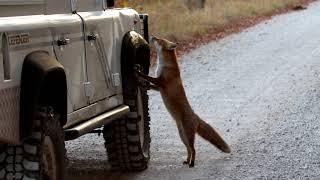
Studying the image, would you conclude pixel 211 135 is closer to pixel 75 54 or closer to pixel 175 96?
pixel 175 96

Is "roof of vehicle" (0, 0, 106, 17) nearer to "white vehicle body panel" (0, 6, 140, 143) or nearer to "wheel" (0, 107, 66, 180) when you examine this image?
"white vehicle body panel" (0, 6, 140, 143)

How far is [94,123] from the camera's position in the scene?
6.43 meters

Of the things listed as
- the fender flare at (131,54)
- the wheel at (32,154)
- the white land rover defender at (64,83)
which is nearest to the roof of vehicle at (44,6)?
the white land rover defender at (64,83)

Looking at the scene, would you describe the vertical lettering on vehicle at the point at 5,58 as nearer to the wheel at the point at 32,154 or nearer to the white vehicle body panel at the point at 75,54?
the white vehicle body panel at the point at 75,54

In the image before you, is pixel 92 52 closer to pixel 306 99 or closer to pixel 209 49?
pixel 306 99

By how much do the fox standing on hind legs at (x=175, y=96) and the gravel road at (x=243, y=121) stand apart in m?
0.33

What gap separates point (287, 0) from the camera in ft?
134

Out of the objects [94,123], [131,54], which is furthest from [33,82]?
[131,54]

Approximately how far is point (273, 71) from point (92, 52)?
9.99m

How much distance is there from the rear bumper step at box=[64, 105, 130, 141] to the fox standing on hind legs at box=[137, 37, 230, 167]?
29.1 inches

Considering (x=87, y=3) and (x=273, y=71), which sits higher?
(x=87, y=3)

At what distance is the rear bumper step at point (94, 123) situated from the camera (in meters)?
6.00

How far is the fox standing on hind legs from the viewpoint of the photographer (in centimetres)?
801

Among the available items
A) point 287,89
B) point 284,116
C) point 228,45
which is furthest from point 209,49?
point 284,116
